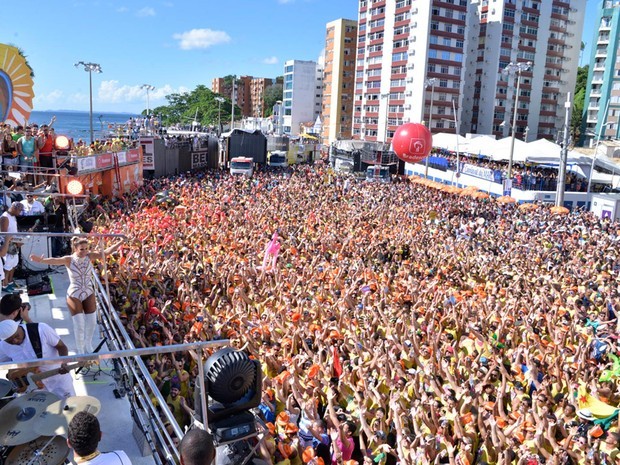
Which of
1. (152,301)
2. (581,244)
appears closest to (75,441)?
(152,301)

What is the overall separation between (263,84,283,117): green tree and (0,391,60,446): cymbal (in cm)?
11782

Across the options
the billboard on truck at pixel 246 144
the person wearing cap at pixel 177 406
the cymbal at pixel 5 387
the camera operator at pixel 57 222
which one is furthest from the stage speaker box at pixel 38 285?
the billboard on truck at pixel 246 144

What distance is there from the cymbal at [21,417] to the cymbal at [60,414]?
2cm

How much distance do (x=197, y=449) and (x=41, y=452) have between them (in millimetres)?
800

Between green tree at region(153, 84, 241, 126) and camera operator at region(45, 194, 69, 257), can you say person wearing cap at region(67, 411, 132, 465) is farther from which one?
green tree at region(153, 84, 241, 126)

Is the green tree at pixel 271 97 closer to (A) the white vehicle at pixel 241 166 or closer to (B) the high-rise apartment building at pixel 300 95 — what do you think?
(B) the high-rise apartment building at pixel 300 95

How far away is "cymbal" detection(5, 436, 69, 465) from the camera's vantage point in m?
2.75

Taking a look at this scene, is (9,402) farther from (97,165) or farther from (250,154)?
(250,154)

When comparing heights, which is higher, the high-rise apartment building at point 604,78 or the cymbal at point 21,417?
the high-rise apartment building at point 604,78

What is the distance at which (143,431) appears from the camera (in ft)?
14.2

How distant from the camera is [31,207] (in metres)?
9.61

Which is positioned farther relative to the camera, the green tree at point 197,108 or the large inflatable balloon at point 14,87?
the green tree at point 197,108

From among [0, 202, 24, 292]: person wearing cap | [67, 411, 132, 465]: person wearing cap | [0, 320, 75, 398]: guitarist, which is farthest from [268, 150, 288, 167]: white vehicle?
[67, 411, 132, 465]: person wearing cap

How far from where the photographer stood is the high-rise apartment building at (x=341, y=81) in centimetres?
6800
